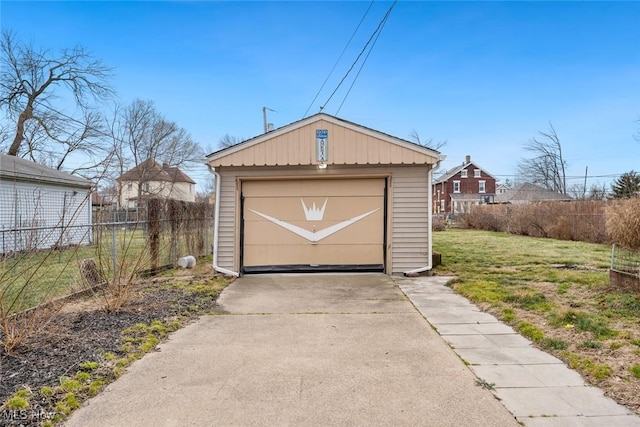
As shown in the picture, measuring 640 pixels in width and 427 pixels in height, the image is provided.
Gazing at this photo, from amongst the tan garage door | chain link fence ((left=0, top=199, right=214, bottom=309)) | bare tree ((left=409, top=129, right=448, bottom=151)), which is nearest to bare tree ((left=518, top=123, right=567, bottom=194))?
bare tree ((left=409, top=129, right=448, bottom=151))

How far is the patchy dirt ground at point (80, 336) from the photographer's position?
2.83 metres

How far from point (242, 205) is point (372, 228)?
2.87 m

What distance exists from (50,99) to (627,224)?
26.3 metres

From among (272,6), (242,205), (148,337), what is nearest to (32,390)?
(148,337)

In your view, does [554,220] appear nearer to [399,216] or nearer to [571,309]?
[399,216]

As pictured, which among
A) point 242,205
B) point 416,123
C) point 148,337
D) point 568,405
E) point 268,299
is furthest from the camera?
point 416,123

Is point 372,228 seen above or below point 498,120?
below

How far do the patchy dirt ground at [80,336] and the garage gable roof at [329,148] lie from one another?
9.13 ft

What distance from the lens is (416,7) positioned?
8836mm

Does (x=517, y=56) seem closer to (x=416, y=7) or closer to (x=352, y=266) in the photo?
(x=416, y=7)

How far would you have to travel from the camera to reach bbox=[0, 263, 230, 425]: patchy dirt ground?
283 centimetres

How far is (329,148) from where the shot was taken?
7609 mm

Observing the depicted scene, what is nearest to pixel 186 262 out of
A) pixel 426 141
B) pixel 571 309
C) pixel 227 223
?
pixel 227 223

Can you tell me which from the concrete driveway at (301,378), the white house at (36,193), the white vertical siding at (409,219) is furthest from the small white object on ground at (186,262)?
the white vertical siding at (409,219)
